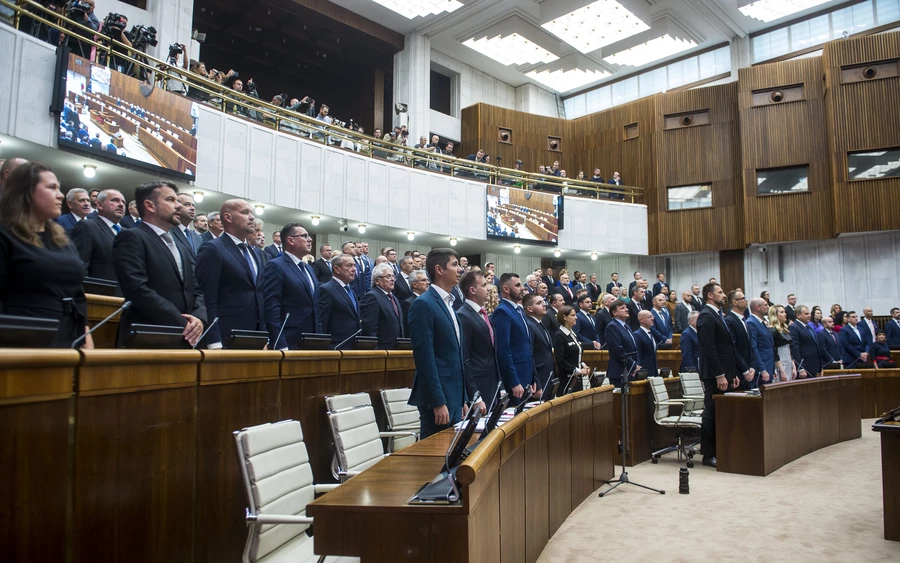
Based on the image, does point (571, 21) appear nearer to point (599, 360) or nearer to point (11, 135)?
point (599, 360)

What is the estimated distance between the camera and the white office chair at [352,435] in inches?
106

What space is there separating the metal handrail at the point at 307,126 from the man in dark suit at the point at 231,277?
14.9 feet

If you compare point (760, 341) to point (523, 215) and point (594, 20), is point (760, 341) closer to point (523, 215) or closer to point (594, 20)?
point (523, 215)

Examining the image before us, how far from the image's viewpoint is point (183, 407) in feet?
7.14

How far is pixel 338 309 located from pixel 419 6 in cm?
1245

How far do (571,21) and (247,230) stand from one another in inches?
579

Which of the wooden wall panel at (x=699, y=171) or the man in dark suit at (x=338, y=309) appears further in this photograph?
the wooden wall panel at (x=699, y=171)

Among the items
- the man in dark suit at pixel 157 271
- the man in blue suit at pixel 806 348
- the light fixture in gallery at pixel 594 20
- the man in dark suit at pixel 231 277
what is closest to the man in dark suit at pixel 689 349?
the man in blue suit at pixel 806 348

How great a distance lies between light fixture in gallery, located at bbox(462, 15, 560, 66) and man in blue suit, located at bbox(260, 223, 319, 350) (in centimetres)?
1407

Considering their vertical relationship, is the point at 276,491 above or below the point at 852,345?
below

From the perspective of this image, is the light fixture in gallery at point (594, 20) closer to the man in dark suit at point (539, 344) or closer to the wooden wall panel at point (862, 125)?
the wooden wall panel at point (862, 125)

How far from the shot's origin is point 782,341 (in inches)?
293

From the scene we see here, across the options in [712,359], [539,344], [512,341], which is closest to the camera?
Result: [512,341]

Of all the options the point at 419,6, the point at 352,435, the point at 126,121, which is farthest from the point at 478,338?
the point at 419,6
